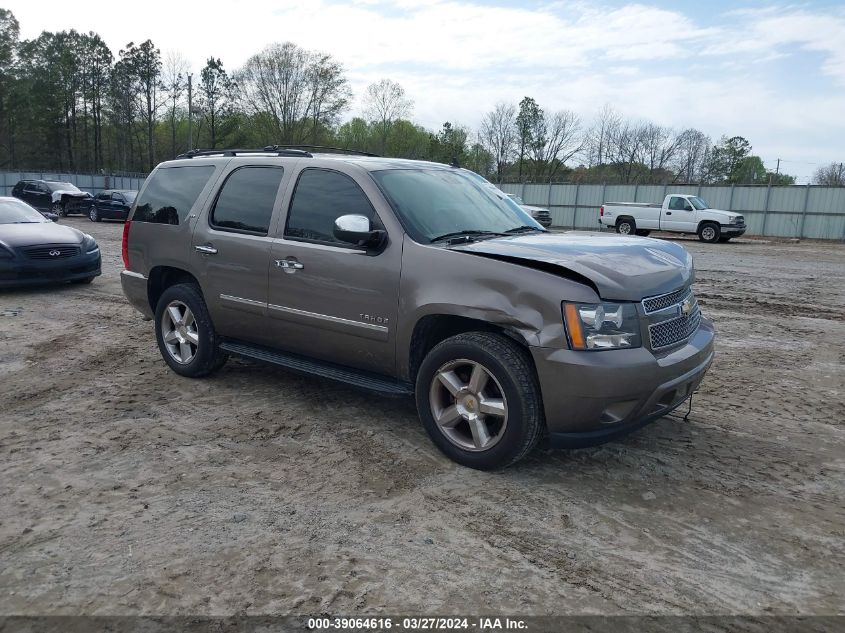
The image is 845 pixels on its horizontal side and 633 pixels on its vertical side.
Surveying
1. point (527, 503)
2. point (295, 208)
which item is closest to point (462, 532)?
point (527, 503)

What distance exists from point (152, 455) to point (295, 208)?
6.47 feet

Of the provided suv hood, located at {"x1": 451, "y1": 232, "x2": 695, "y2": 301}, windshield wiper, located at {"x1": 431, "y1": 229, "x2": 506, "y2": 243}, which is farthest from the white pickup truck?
windshield wiper, located at {"x1": 431, "y1": 229, "x2": 506, "y2": 243}

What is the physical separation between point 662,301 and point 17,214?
11.1 metres

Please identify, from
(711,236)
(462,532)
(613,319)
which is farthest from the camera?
(711,236)

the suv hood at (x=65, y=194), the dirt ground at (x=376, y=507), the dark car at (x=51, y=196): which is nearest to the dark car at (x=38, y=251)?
the dirt ground at (x=376, y=507)

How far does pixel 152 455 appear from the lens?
161 inches

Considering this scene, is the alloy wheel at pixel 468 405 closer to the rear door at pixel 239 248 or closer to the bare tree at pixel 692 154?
the rear door at pixel 239 248

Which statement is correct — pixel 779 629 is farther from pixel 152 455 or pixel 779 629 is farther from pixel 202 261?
pixel 202 261

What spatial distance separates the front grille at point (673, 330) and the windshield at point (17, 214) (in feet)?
35.4

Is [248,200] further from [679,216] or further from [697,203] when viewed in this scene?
[697,203]

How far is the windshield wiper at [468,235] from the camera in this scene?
167 inches

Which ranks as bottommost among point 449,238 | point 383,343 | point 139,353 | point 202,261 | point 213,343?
point 139,353

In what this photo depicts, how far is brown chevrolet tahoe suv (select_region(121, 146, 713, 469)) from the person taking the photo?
3.54 meters

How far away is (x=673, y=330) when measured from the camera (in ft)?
12.7
